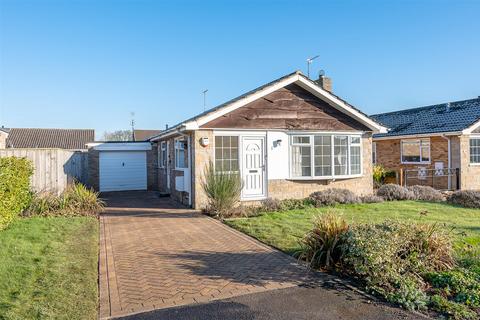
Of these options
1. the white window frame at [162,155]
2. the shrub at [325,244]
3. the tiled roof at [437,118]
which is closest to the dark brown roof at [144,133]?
the white window frame at [162,155]

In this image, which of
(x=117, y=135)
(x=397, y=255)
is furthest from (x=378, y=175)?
(x=117, y=135)

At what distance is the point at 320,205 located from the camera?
13008mm

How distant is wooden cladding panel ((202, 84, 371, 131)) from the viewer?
13150 mm

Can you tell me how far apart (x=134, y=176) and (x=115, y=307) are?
17.8 meters

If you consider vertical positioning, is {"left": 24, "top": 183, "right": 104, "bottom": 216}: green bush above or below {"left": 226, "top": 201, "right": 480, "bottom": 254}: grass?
above

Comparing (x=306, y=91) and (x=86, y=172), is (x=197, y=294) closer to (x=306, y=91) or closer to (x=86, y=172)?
(x=306, y=91)

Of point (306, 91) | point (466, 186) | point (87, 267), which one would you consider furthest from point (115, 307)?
point (466, 186)

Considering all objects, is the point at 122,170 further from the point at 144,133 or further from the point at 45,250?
the point at 144,133

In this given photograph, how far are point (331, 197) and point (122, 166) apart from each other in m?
12.8

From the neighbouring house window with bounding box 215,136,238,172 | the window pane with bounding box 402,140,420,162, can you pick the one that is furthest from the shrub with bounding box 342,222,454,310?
the window pane with bounding box 402,140,420,162

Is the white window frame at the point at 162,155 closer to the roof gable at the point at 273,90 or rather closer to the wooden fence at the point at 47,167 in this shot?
the roof gable at the point at 273,90

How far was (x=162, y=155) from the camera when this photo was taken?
747 inches

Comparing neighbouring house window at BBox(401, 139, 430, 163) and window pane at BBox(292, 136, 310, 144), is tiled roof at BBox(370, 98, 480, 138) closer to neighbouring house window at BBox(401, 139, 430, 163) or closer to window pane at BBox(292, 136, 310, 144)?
neighbouring house window at BBox(401, 139, 430, 163)

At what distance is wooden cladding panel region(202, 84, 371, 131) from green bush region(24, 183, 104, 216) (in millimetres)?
4538
